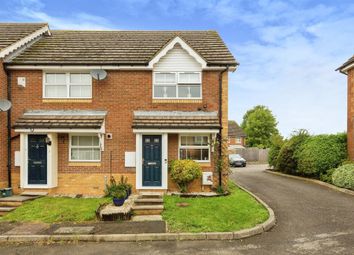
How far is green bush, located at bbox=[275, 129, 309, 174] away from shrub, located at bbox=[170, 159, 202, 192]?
10.5m

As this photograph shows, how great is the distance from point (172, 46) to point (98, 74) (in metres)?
3.41

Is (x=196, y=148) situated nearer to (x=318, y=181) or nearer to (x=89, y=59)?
(x=89, y=59)

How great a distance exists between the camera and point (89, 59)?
12891 millimetres

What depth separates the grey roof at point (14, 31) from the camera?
1295 centimetres

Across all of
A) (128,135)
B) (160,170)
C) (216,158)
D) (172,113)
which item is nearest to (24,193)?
(128,135)

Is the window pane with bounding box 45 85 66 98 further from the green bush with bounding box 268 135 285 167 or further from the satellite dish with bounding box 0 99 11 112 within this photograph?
the green bush with bounding box 268 135 285 167

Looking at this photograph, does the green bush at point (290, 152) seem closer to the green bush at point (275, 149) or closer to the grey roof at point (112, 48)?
the green bush at point (275, 149)

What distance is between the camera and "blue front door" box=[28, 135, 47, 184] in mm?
12070

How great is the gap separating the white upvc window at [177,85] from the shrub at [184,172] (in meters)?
2.98

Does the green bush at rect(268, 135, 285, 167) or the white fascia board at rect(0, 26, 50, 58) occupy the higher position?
the white fascia board at rect(0, 26, 50, 58)

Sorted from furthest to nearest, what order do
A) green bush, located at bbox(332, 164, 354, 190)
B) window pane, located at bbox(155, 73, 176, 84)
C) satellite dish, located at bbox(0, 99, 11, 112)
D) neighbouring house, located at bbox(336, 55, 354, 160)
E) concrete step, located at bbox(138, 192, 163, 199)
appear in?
neighbouring house, located at bbox(336, 55, 354, 160) < green bush, located at bbox(332, 164, 354, 190) < window pane, located at bbox(155, 73, 176, 84) < satellite dish, located at bbox(0, 99, 11, 112) < concrete step, located at bbox(138, 192, 163, 199)

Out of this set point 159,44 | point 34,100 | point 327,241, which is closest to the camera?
point 327,241

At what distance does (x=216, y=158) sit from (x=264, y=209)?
135 inches

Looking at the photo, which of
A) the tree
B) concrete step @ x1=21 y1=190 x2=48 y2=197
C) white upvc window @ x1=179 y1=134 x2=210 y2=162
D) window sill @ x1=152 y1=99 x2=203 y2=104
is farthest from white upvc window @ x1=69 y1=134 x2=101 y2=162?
the tree
